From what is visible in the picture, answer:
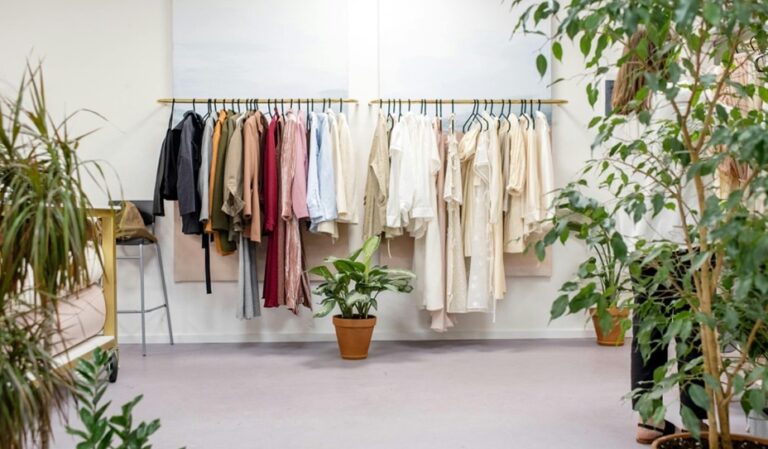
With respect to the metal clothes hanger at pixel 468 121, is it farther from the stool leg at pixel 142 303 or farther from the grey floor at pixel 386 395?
the stool leg at pixel 142 303

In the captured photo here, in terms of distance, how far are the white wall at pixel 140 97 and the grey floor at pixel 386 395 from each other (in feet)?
0.64

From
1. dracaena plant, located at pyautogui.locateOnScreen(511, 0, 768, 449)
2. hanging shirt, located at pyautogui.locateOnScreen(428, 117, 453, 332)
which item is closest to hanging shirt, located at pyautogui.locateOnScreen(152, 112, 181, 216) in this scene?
hanging shirt, located at pyautogui.locateOnScreen(428, 117, 453, 332)

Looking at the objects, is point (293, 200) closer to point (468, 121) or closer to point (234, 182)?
point (234, 182)

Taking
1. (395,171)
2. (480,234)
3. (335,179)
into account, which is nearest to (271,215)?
(335,179)

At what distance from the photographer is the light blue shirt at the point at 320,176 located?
14.5 ft

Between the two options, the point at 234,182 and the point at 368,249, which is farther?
the point at 234,182

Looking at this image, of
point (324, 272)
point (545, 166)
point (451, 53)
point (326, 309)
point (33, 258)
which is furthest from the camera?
point (451, 53)

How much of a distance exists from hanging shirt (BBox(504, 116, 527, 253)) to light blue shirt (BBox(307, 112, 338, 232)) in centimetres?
109

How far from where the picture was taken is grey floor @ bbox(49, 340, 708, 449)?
2.62 meters

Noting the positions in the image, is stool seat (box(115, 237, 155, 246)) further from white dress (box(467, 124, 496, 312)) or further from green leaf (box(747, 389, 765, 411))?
green leaf (box(747, 389, 765, 411))

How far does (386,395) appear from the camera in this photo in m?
3.27

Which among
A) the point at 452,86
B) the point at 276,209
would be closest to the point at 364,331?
the point at 276,209

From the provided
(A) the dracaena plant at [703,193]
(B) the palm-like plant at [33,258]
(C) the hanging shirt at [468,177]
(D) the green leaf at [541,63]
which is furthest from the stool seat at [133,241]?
(D) the green leaf at [541,63]

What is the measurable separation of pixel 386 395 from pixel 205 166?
1.96 m
